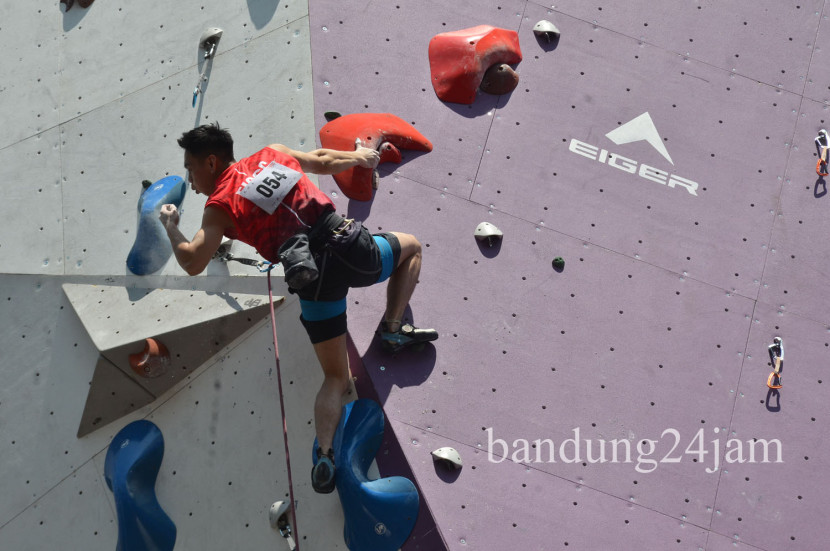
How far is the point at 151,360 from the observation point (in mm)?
3969

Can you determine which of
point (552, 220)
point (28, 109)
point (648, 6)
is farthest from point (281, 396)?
point (648, 6)

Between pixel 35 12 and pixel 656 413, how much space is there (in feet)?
13.0

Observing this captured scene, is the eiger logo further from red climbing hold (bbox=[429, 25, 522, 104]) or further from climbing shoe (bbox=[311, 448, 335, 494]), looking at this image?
climbing shoe (bbox=[311, 448, 335, 494])

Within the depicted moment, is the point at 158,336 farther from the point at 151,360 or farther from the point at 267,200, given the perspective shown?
the point at 267,200

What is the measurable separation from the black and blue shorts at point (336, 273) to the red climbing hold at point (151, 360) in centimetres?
81

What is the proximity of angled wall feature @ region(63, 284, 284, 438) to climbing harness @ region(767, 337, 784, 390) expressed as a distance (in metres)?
2.31

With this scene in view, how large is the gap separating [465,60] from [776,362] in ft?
6.94

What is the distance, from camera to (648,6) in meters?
4.71

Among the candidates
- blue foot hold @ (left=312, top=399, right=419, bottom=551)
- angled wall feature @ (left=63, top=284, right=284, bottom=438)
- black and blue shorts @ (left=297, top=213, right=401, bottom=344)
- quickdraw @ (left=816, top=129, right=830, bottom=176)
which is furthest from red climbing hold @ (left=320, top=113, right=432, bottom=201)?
quickdraw @ (left=816, top=129, right=830, bottom=176)

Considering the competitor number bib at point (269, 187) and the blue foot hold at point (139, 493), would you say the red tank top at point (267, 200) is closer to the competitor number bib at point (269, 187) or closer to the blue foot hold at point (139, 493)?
the competitor number bib at point (269, 187)

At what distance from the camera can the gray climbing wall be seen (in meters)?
3.87

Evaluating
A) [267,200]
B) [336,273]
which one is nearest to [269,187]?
[267,200]

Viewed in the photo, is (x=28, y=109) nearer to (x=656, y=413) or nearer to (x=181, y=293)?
(x=181, y=293)

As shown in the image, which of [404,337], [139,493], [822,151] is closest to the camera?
[404,337]
